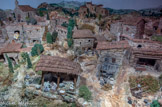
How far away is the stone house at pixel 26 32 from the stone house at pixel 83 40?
38.3 ft

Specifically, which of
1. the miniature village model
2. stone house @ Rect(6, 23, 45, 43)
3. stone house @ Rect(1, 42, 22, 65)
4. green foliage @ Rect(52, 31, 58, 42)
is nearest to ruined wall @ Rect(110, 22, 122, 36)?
the miniature village model

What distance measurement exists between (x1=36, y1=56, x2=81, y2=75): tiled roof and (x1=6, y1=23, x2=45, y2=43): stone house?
58.3ft

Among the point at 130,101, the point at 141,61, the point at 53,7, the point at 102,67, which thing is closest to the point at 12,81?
the point at 102,67

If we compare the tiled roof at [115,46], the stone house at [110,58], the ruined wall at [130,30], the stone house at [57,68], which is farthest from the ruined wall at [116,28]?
the stone house at [57,68]

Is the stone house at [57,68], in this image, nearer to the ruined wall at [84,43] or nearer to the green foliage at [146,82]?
the green foliage at [146,82]

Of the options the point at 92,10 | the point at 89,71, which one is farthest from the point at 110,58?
the point at 92,10

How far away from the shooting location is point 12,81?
1797cm

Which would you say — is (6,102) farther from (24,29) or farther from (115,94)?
(24,29)

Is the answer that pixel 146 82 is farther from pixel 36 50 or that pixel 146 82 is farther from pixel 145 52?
pixel 36 50

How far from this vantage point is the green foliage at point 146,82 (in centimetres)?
1505

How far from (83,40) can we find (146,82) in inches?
622

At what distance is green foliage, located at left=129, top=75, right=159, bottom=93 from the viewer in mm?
15047

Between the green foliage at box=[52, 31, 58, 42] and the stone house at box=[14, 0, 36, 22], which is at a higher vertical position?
the stone house at box=[14, 0, 36, 22]

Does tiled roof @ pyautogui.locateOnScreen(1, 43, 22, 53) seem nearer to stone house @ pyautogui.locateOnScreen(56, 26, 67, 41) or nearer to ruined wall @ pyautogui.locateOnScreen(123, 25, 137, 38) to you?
stone house @ pyautogui.locateOnScreen(56, 26, 67, 41)
